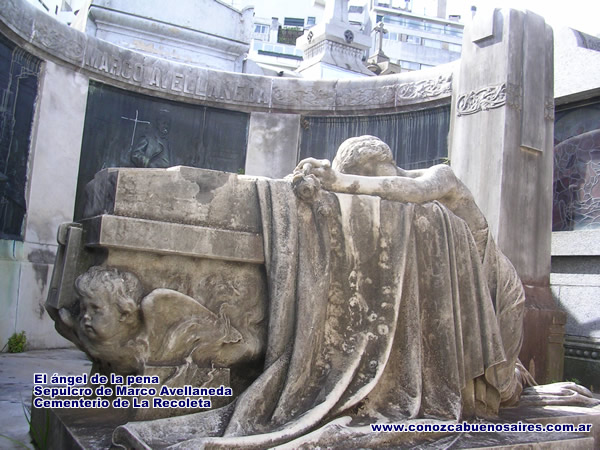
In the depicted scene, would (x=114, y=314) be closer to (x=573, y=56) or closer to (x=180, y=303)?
(x=180, y=303)

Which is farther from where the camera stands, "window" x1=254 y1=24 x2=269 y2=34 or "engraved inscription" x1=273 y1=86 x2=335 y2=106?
"window" x1=254 y1=24 x2=269 y2=34

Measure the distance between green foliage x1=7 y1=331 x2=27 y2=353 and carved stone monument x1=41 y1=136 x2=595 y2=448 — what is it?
12.6 feet

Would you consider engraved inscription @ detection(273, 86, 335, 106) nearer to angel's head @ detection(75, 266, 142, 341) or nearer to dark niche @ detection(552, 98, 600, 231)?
dark niche @ detection(552, 98, 600, 231)

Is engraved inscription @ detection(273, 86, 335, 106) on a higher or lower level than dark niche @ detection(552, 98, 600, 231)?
higher

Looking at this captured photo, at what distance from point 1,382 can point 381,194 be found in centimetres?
356

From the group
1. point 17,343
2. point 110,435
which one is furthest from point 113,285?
point 17,343

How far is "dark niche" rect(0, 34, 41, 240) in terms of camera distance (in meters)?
7.09

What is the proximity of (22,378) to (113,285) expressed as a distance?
282cm

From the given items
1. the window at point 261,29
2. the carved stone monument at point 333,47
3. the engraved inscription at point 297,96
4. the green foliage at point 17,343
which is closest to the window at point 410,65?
the window at point 261,29

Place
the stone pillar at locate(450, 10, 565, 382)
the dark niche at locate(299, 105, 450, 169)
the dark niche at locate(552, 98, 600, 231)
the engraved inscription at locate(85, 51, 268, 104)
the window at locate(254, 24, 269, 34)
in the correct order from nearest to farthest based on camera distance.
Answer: the stone pillar at locate(450, 10, 565, 382)
the dark niche at locate(552, 98, 600, 231)
the engraved inscription at locate(85, 51, 268, 104)
the dark niche at locate(299, 105, 450, 169)
the window at locate(254, 24, 269, 34)

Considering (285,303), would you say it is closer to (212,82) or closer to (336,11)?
(212,82)

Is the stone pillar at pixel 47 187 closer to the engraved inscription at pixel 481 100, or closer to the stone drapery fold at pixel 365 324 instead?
the stone drapery fold at pixel 365 324

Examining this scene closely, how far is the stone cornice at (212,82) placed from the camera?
25.0 ft

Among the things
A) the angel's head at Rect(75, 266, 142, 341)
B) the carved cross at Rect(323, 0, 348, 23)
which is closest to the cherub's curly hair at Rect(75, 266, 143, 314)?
the angel's head at Rect(75, 266, 142, 341)
